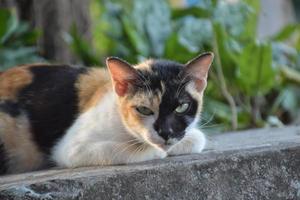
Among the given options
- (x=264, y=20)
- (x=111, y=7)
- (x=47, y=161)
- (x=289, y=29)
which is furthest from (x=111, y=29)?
(x=264, y=20)

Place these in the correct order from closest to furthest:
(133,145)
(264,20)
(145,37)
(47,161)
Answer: (133,145), (47,161), (145,37), (264,20)

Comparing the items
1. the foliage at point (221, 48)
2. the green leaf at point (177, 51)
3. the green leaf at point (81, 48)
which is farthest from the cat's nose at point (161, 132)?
the green leaf at point (81, 48)

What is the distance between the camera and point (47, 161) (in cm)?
343

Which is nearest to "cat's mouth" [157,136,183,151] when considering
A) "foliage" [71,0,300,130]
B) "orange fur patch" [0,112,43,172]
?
"orange fur patch" [0,112,43,172]

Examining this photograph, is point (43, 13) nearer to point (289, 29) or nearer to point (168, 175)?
point (289, 29)

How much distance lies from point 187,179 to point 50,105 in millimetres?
1034

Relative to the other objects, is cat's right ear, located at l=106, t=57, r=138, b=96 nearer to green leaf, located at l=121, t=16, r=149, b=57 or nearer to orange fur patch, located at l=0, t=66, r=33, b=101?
orange fur patch, located at l=0, t=66, r=33, b=101

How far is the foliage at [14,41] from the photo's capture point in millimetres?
5414

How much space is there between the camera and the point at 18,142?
3391mm

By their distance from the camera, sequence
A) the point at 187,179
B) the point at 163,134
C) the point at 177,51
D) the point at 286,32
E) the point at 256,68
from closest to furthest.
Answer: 1. the point at 187,179
2. the point at 163,134
3. the point at 256,68
4. the point at 177,51
5. the point at 286,32

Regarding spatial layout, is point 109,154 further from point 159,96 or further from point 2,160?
point 2,160

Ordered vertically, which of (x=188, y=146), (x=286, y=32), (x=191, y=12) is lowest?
(x=286, y=32)

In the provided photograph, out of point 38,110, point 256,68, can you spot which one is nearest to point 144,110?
point 38,110

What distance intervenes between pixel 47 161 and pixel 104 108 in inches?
17.6
